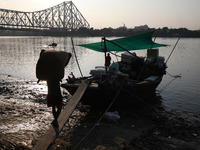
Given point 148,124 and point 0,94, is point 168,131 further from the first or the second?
point 0,94

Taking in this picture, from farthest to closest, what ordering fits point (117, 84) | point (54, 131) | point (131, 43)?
point (131, 43) < point (117, 84) < point (54, 131)

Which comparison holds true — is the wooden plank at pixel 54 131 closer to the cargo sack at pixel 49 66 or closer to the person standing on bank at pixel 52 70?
the person standing on bank at pixel 52 70

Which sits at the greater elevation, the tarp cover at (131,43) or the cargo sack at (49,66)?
the tarp cover at (131,43)

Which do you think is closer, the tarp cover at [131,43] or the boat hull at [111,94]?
the boat hull at [111,94]

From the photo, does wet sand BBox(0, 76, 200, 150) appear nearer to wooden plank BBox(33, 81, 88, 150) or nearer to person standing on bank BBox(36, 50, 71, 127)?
wooden plank BBox(33, 81, 88, 150)


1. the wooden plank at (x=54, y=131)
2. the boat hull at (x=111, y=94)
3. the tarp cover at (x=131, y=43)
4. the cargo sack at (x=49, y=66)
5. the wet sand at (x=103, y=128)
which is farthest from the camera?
the tarp cover at (x=131, y=43)

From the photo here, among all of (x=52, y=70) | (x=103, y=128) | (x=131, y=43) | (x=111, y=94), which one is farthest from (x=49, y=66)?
(x=131, y=43)

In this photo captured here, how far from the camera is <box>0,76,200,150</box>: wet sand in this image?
17.8ft

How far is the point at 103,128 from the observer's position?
6668mm

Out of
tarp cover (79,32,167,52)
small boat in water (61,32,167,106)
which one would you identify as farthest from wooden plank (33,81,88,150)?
tarp cover (79,32,167,52)

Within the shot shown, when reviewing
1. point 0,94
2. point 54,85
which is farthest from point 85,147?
point 0,94

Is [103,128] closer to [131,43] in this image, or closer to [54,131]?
[54,131]

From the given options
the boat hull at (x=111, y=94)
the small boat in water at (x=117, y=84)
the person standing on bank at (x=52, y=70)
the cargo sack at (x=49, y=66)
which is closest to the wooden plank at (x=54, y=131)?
the person standing on bank at (x=52, y=70)

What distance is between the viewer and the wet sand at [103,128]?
5.43 metres
